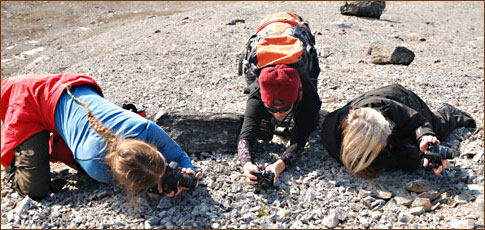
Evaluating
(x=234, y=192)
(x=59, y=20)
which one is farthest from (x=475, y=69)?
(x=59, y=20)

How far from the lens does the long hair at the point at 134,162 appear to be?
3.43m

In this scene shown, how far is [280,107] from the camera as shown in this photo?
432cm

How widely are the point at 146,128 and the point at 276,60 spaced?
5.74ft

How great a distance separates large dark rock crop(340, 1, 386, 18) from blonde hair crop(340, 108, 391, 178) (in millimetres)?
10975

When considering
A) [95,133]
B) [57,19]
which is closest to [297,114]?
[95,133]

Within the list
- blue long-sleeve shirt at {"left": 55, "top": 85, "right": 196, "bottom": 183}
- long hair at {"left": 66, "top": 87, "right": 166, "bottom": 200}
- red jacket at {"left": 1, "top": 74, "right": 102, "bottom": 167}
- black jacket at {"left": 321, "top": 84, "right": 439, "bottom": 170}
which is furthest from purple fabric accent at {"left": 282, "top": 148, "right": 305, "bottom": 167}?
red jacket at {"left": 1, "top": 74, "right": 102, "bottom": 167}

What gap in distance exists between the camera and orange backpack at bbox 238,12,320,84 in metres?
4.82

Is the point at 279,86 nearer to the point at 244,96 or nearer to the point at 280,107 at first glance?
the point at 280,107

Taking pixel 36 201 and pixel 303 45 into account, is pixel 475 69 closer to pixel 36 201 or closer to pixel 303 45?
pixel 303 45

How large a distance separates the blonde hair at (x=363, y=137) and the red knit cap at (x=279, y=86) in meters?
0.65

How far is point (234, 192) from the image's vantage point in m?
4.32

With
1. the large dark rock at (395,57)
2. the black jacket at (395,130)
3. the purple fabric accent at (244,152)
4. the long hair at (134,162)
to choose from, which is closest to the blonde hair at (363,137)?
the black jacket at (395,130)

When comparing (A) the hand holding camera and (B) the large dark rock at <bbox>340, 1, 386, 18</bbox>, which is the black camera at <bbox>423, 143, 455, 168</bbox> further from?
(B) the large dark rock at <bbox>340, 1, 386, 18</bbox>

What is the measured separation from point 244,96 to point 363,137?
3467 mm
